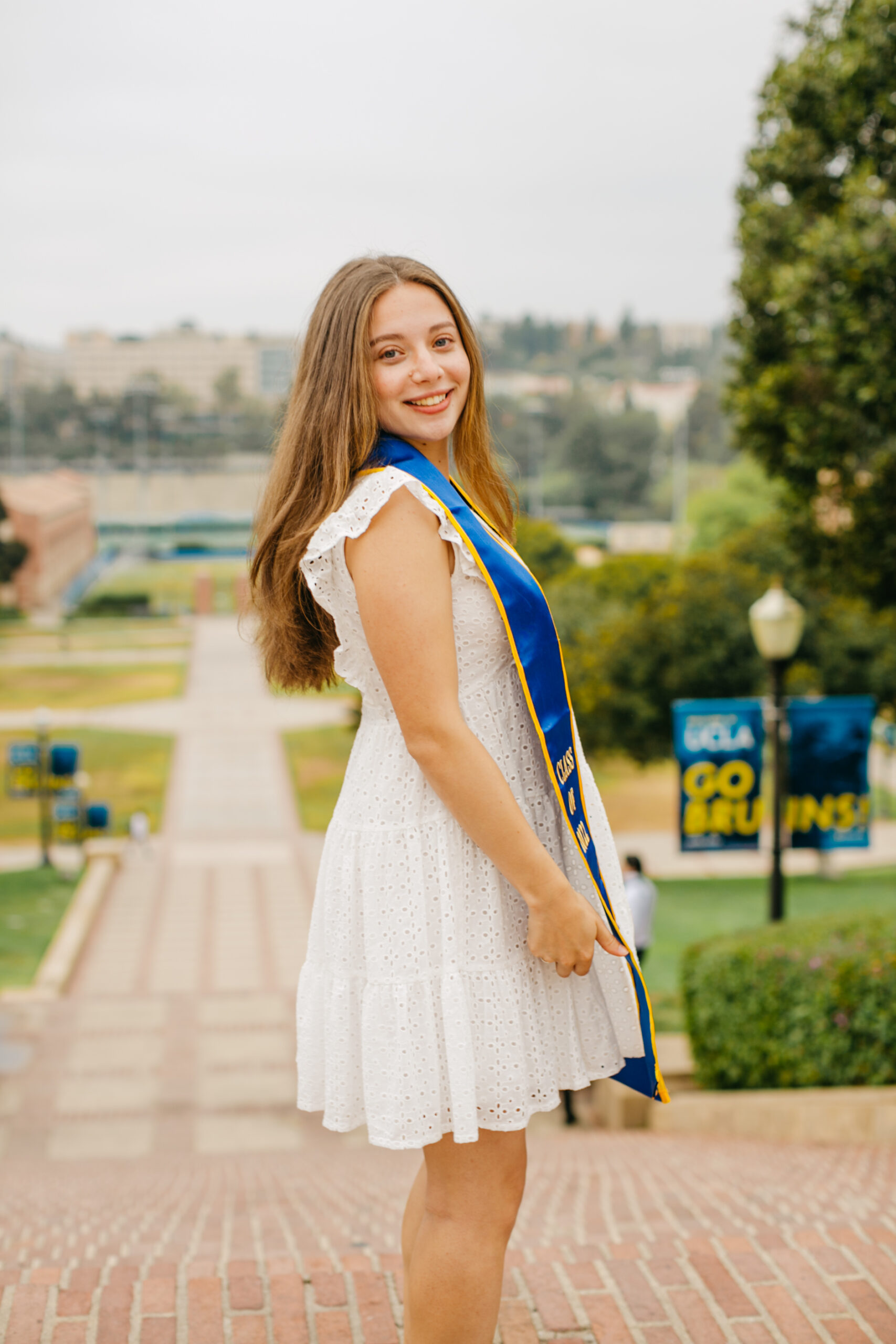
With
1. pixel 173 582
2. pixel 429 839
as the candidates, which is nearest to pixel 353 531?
pixel 429 839

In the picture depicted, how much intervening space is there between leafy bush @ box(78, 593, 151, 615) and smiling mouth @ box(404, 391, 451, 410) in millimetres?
57447

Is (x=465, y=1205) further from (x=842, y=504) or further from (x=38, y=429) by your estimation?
(x=38, y=429)

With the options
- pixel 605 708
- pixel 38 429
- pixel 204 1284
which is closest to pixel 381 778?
pixel 204 1284

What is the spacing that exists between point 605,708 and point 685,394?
225ft

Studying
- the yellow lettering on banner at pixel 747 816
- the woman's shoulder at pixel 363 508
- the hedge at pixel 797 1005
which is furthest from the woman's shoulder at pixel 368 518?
the yellow lettering on banner at pixel 747 816

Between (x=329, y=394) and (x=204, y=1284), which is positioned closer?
(x=329, y=394)

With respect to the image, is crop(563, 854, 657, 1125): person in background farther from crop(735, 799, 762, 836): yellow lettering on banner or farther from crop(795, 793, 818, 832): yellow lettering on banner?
crop(795, 793, 818, 832): yellow lettering on banner

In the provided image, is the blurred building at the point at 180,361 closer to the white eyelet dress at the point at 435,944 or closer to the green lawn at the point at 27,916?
the green lawn at the point at 27,916

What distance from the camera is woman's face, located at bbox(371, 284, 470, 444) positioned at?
5.90ft

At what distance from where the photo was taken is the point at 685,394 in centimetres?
8588

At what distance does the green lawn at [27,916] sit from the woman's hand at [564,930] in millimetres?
13272

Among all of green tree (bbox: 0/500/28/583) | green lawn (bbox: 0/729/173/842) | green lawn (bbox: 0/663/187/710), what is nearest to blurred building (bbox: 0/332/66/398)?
green tree (bbox: 0/500/28/583)

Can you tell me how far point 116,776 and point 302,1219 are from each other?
29.9 metres

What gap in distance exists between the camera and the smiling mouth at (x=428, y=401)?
1.82 m
